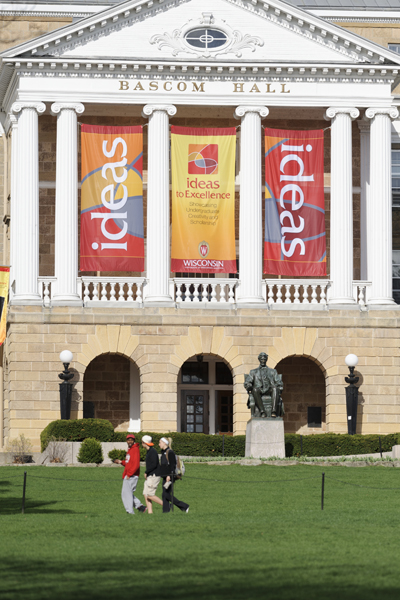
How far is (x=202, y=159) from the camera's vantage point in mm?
42625

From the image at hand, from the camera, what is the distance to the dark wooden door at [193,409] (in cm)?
4609

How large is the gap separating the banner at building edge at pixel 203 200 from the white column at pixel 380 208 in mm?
5317

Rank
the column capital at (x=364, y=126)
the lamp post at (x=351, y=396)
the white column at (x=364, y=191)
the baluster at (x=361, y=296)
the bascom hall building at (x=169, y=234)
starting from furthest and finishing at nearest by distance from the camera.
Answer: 1. the column capital at (x=364, y=126)
2. the white column at (x=364, y=191)
3. the baluster at (x=361, y=296)
4. the bascom hall building at (x=169, y=234)
5. the lamp post at (x=351, y=396)

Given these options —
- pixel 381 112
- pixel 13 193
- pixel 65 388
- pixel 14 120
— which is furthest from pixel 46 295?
pixel 381 112

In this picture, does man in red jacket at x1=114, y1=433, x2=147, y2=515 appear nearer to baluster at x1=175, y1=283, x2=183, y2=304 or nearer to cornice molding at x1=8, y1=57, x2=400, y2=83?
baluster at x1=175, y1=283, x2=183, y2=304

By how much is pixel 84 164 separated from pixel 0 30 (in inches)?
487

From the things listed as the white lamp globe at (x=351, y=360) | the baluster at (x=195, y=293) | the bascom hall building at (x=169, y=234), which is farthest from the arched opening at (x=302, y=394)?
the baluster at (x=195, y=293)

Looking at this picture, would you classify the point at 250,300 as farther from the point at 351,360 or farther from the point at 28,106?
the point at 28,106

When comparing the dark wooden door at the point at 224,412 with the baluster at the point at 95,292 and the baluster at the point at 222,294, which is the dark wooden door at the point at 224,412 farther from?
the baluster at the point at 95,292

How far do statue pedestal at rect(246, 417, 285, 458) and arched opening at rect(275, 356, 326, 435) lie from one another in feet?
30.0

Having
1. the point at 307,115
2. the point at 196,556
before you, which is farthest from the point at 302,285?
the point at 196,556

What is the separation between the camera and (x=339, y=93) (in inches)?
1743

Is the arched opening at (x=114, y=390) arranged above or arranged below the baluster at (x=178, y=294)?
below

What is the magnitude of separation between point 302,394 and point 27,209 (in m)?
12.4
